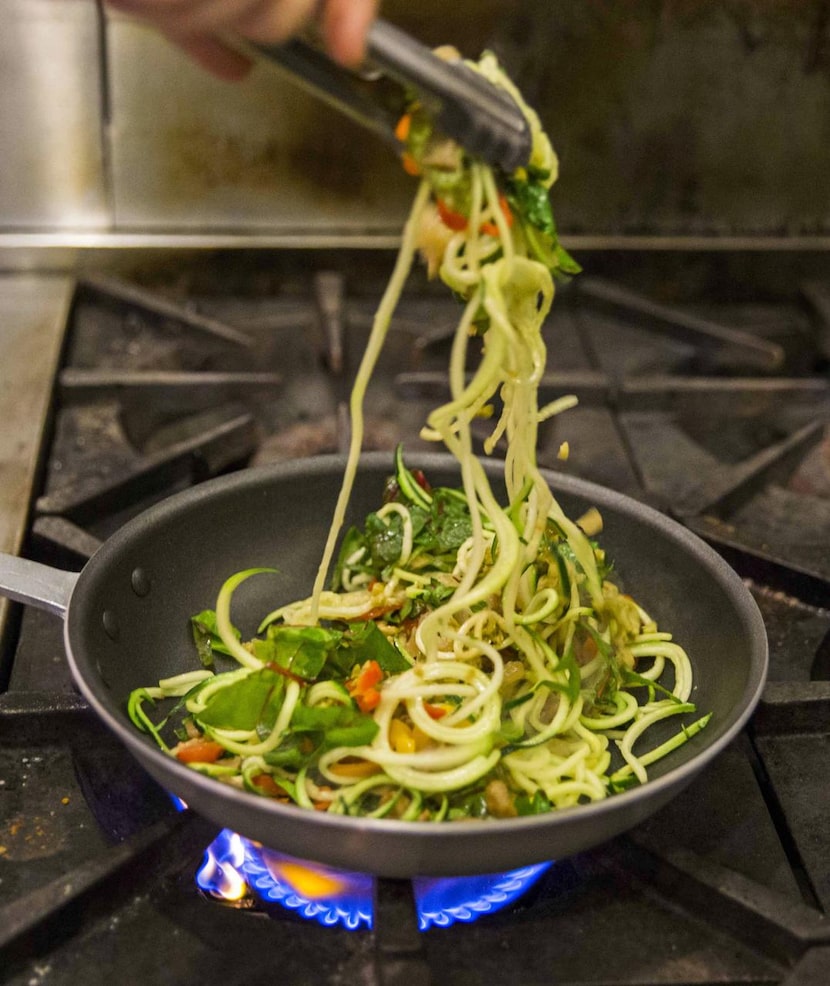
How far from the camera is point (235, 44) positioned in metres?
1.06

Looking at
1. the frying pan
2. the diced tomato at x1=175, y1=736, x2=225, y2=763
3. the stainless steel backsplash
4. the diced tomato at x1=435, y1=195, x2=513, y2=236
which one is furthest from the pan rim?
the stainless steel backsplash

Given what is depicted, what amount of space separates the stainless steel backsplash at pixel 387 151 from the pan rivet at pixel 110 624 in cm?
140

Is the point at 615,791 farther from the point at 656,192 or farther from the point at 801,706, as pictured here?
the point at 656,192

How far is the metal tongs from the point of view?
102 centimetres

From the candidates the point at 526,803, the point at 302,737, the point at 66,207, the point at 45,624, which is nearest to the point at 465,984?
the point at 526,803

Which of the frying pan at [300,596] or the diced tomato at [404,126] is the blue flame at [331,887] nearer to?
the frying pan at [300,596]

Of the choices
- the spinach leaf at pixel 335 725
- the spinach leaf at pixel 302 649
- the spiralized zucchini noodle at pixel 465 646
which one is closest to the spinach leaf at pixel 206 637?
the spiralized zucchini noodle at pixel 465 646

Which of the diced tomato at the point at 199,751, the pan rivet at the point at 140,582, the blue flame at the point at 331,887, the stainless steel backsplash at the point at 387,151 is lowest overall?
the blue flame at the point at 331,887

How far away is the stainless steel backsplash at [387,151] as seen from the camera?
234 centimetres

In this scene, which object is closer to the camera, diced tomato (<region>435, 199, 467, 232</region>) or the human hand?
the human hand

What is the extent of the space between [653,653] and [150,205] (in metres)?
1.65

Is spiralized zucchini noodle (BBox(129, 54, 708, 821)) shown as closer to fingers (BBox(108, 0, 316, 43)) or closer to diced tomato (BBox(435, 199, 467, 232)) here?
diced tomato (BBox(435, 199, 467, 232))

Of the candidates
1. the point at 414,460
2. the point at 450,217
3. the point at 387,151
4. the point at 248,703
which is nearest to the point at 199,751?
the point at 248,703

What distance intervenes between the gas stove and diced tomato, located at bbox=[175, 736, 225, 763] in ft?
0.23
